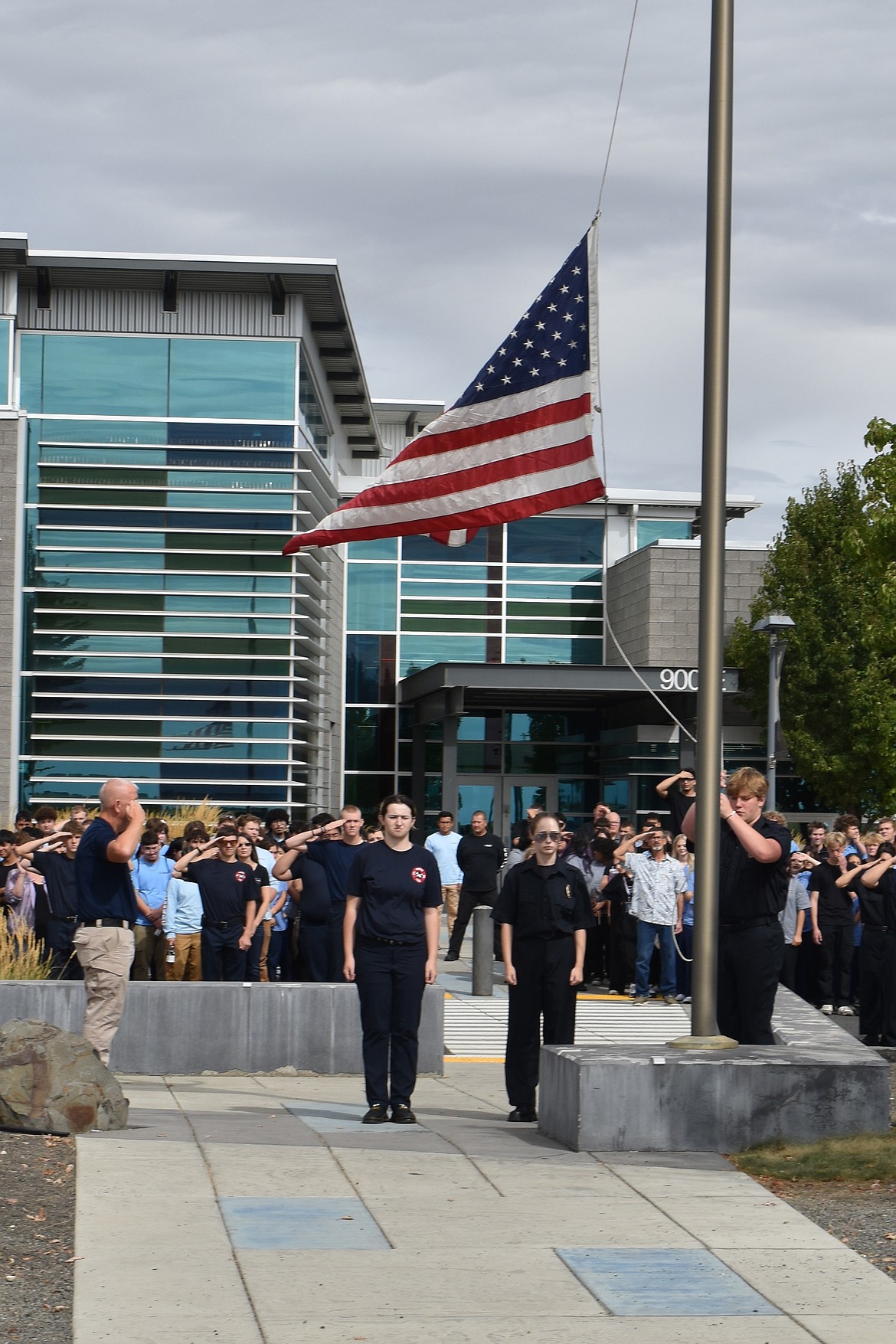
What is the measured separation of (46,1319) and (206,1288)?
58cm

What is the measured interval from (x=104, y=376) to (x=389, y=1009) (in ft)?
98.2

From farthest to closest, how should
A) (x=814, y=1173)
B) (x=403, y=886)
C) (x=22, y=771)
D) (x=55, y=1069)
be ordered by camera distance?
(x=22, y=771) → (x=403, y=886) → (x=55, y=1069) → (x=814, y=1173)

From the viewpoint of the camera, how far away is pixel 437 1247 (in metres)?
6.80

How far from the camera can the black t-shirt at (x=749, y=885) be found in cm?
927

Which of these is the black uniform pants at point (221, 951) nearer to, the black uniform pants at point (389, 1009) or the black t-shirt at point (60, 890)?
the black t-shirt at point (60, 890)

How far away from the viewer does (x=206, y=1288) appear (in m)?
6.12

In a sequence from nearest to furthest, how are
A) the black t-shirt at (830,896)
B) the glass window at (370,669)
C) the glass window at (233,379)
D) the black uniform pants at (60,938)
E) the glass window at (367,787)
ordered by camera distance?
the black uniform pants at (60,938) → the black t-shirt at (830,896) → the glass window at (233,379) → the glass window at (367,787) → the glass window at (370,669)

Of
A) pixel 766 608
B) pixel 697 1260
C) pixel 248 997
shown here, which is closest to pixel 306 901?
pixel 248 997

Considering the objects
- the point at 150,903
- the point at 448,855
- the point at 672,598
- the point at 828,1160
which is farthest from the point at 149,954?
the point at 672,598

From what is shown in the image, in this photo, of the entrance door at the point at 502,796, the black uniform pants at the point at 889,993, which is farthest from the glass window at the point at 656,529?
the black uniform pants at the point at 889,993

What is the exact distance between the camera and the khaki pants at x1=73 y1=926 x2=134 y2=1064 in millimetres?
10117

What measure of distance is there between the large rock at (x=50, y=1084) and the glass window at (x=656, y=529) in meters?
39.3

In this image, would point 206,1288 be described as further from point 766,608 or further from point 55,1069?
point 766,608

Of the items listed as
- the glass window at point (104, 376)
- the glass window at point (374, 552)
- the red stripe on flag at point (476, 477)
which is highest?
the glass window at point (104, 376)
